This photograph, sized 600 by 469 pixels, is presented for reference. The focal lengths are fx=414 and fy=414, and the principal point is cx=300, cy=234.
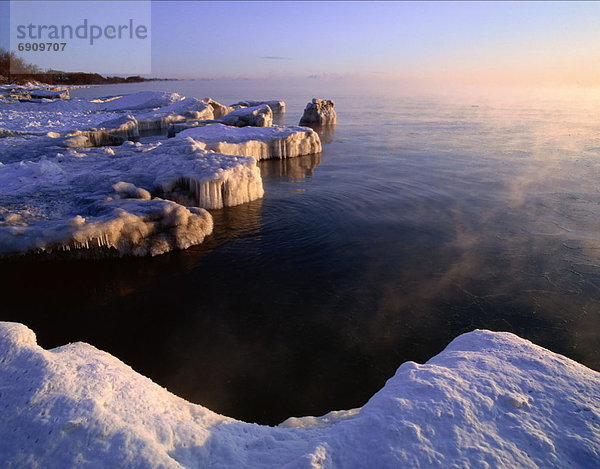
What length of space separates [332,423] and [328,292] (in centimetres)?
498

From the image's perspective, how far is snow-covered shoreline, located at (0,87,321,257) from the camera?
1004cm

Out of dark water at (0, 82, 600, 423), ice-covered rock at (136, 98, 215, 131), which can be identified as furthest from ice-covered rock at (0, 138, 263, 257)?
ice-covered rock at (136, 98, 215, 131)

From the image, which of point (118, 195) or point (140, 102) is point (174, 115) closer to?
point (140, 102)

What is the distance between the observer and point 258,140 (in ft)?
73.0

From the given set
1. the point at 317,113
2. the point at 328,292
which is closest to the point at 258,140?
the point at 328,292

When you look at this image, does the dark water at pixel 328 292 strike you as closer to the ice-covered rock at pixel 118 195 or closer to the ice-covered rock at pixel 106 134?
the ice-covered rock at pixel 118 195

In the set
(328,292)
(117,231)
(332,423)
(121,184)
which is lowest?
(328,292)

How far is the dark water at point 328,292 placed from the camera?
693 centimetres

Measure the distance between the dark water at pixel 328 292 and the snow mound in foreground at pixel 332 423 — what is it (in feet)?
7.05

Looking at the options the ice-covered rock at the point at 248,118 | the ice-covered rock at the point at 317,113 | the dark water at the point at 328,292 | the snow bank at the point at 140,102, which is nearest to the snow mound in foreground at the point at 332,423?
the dark water at the point at 328,292

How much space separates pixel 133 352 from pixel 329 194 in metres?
10.7

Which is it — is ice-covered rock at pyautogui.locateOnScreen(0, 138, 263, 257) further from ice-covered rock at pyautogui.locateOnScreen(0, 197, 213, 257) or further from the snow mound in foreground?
the snow mound in foreground

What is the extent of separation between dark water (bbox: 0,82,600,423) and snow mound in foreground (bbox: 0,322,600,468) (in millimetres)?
2149

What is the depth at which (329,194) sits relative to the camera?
54.2ft
